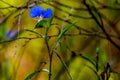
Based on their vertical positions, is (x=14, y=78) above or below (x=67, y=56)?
below

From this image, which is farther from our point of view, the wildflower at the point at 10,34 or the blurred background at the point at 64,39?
the wildflower at the point at 10,34

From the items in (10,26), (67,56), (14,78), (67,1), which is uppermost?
(67,1)

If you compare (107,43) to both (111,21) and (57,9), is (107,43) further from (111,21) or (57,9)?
(57,9)

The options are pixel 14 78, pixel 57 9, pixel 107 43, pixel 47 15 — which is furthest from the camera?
pixel 57 9

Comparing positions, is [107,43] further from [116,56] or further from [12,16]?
[12,16]

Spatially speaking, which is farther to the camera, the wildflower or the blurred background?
the wildflower

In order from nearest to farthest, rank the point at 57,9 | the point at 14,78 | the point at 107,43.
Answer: the point at 14,78
the point at 107,43
the point at 57,9

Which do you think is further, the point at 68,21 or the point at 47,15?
the point at 68,21

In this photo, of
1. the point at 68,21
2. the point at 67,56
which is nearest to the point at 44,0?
the point at 68,21
